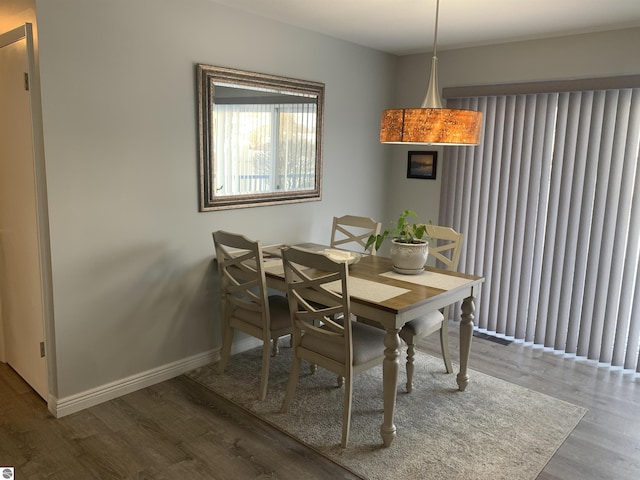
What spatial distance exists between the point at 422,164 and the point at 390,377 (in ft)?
8.35

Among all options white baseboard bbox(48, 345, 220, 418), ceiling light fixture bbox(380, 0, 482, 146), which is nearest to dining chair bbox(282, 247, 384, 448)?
ceiling light fixture bbox(380, 0, 482, 146)

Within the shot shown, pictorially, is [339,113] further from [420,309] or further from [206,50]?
[420,309]

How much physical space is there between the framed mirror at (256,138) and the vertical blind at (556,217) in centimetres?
132

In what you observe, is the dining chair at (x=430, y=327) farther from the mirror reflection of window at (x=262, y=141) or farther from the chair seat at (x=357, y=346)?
the mirror reflection of window at (x=262, y=141)

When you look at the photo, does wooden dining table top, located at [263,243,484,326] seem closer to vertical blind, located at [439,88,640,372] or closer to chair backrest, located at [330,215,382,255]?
chair backrest, located at [330,215,382,255]

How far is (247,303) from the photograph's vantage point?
3.06 m

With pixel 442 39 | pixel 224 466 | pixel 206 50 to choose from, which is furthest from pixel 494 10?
pixel 224 466

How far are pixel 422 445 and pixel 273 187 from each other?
2038mm

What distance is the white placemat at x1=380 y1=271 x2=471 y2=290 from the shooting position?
2.82 meters

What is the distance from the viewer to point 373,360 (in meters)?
2.61

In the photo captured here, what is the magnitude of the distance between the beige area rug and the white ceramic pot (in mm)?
788

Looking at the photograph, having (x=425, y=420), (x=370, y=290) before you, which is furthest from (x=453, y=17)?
(x=425, y=420)

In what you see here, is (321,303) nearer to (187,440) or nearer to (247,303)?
(247,303)

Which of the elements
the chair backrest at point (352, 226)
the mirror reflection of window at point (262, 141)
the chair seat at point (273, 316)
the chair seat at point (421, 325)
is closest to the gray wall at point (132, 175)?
the mirror reflection of window at point (262, 141)
